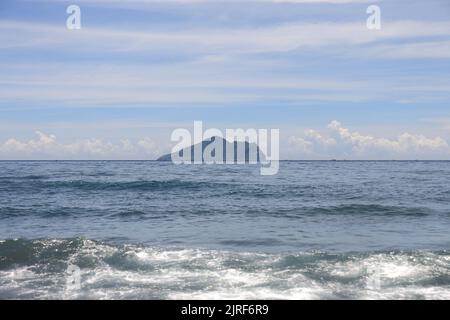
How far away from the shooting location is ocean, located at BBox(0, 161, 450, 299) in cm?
1141

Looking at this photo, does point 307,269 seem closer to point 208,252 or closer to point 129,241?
point 208,252

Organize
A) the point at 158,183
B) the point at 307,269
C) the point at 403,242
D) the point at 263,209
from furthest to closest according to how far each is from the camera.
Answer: the point at 158,183, the point at 263,209, the point at 403,242, the point at 307,269

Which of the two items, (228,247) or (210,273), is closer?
(210,273)

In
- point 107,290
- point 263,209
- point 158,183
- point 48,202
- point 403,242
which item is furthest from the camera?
point 158,183

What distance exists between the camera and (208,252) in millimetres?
15367

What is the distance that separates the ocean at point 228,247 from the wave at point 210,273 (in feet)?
0.10

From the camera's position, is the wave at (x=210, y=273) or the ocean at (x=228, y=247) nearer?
the wave at (x=210, y=273)

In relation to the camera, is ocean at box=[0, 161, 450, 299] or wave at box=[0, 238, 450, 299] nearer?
wave at box=[0, 238, 450, 299]

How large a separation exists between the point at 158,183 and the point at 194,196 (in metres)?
9.98

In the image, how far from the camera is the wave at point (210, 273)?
11.0 metres

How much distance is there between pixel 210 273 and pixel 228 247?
11.9ft

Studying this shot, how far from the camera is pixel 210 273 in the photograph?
41.9ft

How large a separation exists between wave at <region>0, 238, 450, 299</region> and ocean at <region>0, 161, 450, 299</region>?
0.03m

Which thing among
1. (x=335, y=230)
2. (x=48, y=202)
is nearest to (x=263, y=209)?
(x=335, y=230)
